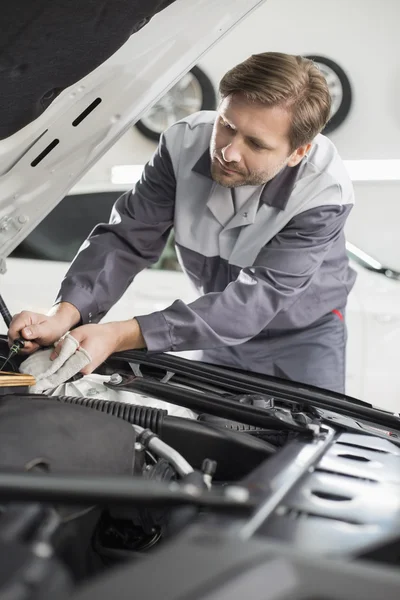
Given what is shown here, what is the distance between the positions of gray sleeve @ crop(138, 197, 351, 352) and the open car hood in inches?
14.5

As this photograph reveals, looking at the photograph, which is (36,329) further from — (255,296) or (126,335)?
(255,296)

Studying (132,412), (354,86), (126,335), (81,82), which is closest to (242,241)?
(126,335)

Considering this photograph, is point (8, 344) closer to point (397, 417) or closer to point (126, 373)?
point (126, 373)

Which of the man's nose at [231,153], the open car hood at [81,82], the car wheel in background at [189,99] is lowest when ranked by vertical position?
the car wheel in background at [189,99]

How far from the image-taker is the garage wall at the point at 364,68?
4547mm

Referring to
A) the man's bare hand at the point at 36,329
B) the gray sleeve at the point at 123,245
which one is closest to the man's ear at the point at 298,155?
the gray sleeve at the point at 123,245

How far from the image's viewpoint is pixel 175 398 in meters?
1.34

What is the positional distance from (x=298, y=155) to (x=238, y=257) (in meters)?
0.29

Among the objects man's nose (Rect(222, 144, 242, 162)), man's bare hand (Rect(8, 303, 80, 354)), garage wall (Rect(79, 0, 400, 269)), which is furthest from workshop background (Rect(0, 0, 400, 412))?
man's bare hand (Rect(8, 303, 80, 354))

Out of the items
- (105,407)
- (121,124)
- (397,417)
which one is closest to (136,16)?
(121,124)

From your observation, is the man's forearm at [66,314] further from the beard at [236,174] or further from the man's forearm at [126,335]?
the beard at [236,174]

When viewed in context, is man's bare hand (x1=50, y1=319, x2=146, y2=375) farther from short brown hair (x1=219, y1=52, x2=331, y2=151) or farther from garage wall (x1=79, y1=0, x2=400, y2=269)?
garage wall (x1=79, y1=0, x2=400, y2=269)

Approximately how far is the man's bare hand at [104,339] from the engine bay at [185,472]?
3 centimetres

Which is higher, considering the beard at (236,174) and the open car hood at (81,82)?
the open car hood at (81,82)
